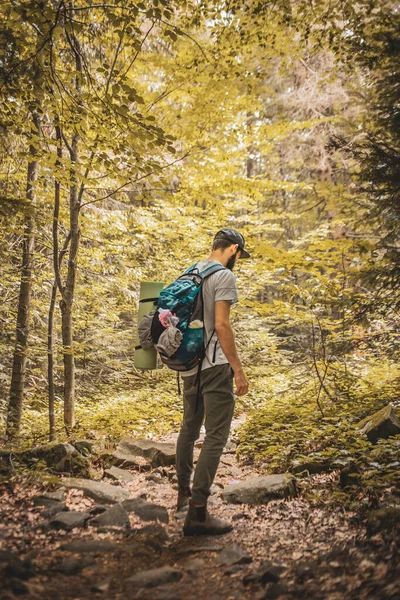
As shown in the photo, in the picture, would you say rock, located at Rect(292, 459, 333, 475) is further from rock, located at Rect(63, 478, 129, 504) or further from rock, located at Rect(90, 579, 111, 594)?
rock, located at Rect(90, 579, 111, 594)

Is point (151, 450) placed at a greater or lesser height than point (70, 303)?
lesser

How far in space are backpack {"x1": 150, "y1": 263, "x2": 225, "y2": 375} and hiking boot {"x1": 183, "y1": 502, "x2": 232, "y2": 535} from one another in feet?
3.74

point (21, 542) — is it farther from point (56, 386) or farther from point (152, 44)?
point (152, 44)

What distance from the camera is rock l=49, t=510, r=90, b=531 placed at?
112 inches

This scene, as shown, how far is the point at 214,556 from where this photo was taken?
265 cm

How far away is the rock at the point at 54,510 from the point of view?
9.91 ft

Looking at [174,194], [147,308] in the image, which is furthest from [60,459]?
[174,194]

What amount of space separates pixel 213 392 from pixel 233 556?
1.16 metres

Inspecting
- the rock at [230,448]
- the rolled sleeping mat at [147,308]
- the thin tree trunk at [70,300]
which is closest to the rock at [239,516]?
the rolled sleeping mat at [147,308]

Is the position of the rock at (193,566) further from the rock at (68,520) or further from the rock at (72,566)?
the rock at (68,520)

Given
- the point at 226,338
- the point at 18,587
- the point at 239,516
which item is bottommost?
the point at 239,516

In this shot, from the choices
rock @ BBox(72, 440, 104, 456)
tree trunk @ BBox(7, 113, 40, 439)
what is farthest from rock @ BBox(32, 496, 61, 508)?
tree trunk @ BBox(7, 113, 40, 439)

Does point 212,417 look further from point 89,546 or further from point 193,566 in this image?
point 89,546

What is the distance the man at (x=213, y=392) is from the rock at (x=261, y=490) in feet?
2.38
